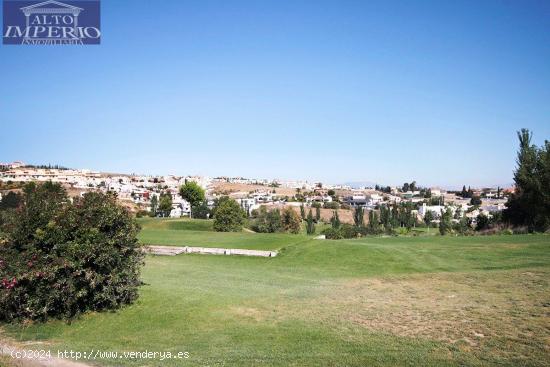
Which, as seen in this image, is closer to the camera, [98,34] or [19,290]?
[19,290]

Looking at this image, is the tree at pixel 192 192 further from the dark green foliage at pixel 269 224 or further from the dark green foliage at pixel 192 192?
the dark green foliage at pixel 269 224

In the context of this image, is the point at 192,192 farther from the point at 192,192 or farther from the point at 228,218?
the point at 228,218

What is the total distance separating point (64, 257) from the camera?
40.7ft

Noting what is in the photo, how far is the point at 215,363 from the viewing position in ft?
29.0

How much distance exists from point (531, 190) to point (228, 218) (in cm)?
4278

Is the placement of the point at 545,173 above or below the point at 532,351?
above

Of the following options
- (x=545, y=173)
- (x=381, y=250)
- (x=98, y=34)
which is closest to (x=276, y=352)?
(x=381, y=250)

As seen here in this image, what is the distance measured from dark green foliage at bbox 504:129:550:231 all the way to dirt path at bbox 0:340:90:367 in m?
38.8

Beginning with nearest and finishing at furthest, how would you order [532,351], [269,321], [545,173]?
[532,351] → [269,321] → [545,173]

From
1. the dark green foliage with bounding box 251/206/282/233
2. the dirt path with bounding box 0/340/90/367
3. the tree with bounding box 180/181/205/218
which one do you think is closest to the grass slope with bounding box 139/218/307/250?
the dirt path with bounding box 0/340/90/367

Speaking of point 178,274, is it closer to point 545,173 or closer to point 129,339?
point 129,339

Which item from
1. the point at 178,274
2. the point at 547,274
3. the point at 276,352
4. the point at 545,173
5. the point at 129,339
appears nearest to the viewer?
the point at 276,352

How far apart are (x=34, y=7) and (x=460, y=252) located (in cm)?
2880

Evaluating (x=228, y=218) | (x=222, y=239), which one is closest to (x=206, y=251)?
(x=222, y=239)
